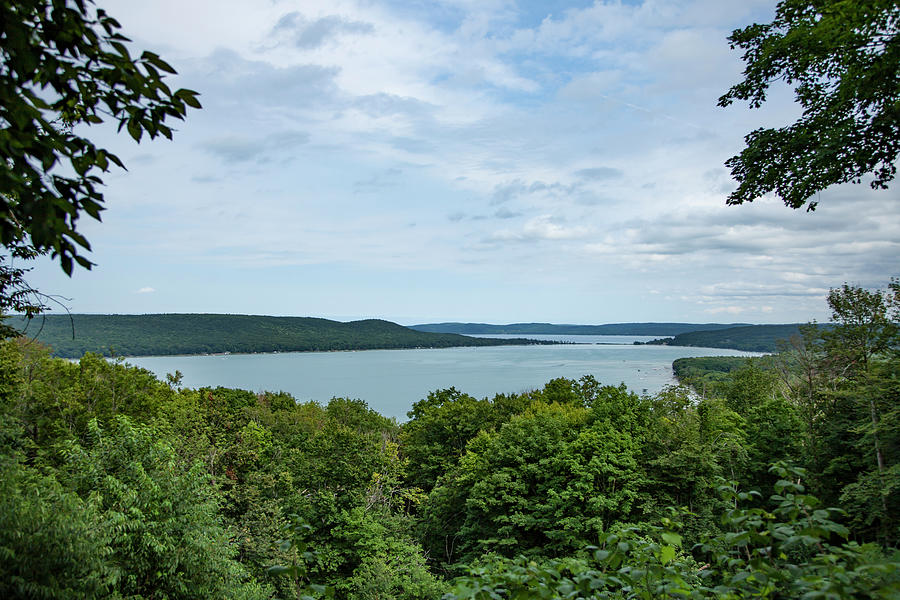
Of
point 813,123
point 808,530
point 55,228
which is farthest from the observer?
point 813,123

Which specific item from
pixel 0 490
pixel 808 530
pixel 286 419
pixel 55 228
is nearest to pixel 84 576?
pixel 0 490

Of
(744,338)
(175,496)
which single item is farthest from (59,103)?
(744,338)

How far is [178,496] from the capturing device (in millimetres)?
11031

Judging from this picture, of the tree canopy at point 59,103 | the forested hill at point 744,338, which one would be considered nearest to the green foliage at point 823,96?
the tree canopy at point 59,103

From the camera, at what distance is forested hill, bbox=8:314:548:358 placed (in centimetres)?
9294

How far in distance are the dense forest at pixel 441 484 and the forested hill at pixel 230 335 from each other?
191 ft

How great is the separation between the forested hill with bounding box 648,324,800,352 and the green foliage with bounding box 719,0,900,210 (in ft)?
328

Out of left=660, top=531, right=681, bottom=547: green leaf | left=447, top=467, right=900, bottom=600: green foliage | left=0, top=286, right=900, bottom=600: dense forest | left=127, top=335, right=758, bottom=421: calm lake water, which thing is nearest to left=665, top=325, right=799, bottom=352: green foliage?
left=127, top=335, right=758, bottom=421: calm lake water

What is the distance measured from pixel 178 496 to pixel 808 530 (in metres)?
12.0

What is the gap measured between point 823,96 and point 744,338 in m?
142

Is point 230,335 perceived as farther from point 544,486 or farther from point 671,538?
point 671,538

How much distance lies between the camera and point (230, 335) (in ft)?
429

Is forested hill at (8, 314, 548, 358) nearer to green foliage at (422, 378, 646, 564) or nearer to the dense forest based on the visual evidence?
the dense forest

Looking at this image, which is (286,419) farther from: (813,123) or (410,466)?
(813,123)
